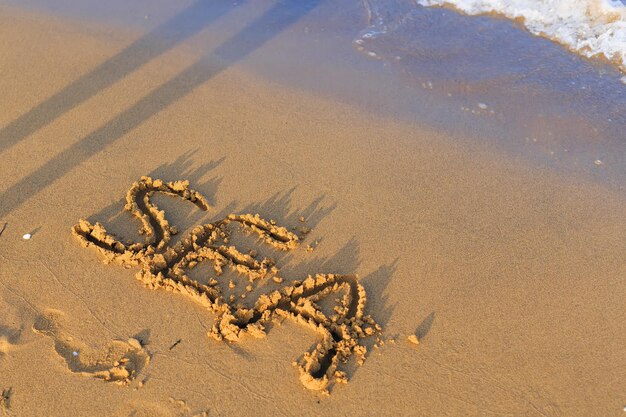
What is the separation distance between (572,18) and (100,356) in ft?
21.9

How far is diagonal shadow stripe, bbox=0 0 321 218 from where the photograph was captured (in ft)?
14.5

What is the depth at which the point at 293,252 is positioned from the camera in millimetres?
3998

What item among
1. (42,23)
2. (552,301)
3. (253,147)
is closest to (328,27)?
(253,147)

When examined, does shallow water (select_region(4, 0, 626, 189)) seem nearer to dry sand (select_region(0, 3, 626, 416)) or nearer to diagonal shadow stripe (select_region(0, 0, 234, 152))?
diagonal shadow stripe (select_region(0, 0, 234, 152))

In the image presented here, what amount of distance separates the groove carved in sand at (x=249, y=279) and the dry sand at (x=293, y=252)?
76 mm

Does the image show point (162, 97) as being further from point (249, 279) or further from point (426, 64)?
point (426, 64)

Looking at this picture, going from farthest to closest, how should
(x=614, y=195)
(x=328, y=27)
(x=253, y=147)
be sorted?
(x=328, y=27) < (x=253, y=147) < (x=614, y=195)

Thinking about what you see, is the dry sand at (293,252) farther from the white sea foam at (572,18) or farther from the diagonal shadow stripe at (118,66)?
the white sea foam at (572,18)

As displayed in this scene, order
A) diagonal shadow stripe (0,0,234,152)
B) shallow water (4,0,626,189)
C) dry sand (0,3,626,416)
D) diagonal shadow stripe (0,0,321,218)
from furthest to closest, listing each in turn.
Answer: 1. shallow water (4,0,626,189)
2. diagonal shadow stripe (0,0,234,152)
3. diagonal shadow stripe (0,0,321,218)
4. dry sand (0,3,626,416)

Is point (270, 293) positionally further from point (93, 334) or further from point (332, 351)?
point (93, 334)

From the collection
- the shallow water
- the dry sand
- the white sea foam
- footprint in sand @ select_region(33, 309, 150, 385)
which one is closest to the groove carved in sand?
the dry sand

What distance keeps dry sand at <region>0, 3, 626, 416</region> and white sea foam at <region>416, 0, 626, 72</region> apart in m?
2.54

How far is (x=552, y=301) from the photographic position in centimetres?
380

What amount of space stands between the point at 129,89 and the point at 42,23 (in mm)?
1810
